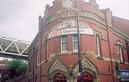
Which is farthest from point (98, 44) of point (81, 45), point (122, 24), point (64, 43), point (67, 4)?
point (122, 24)

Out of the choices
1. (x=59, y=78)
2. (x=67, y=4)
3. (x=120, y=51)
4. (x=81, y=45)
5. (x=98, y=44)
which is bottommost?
(x=59, y=78)

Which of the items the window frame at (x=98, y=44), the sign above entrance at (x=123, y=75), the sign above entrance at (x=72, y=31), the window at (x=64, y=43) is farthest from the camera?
the sign above entrance at (x=123, y=75)

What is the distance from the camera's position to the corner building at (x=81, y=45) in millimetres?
19766

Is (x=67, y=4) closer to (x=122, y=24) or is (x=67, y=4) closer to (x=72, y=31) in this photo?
(x=72, y=31)

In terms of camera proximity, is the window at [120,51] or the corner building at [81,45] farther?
the window at [120,51]

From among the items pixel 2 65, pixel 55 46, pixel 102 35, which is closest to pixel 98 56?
pixel 102 35

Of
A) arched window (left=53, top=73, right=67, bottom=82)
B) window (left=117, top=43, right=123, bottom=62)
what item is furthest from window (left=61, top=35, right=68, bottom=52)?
window (left=117, top=43, right=123, bottom=62)

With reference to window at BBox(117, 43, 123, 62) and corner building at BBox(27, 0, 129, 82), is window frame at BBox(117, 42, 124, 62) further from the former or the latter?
corner building at BBox(27, 0, 129, 82)

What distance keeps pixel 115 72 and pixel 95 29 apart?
5.48 m

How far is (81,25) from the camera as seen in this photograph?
20.8 meters

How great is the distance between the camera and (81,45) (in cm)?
2012

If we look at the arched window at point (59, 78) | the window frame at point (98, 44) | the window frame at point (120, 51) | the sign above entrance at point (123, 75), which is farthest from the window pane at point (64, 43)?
the window frame at point (120, 51)

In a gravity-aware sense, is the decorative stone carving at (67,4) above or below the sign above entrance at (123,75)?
above

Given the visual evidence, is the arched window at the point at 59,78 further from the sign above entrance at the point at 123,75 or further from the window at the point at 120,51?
the window at the point at 120,51
